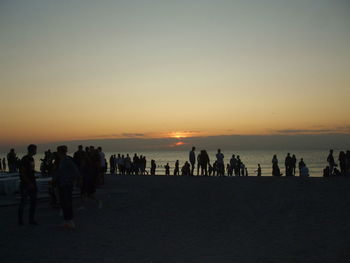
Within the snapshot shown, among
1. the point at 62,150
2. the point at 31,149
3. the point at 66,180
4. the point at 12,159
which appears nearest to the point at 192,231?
the point at 66,180

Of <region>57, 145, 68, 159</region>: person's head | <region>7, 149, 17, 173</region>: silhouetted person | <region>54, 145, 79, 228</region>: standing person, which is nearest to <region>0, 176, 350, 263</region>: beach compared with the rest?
<region>54, 145, 79, 228</region>: standing person

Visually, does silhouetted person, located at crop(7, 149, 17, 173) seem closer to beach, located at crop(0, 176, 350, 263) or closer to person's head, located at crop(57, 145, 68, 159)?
beach, located at crop(0, 176, 350, 263)

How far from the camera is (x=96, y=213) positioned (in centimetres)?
1177

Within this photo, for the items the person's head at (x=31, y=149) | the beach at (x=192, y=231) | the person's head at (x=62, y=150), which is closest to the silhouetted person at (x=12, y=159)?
the beach at (x=192, y=231)

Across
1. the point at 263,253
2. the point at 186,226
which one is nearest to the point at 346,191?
the point at 186,226

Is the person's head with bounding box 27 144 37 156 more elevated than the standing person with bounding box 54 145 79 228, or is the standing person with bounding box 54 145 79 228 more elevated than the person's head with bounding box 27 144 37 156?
the person's head with bounding box 27 144 37 156

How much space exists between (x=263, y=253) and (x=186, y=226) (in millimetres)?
2904

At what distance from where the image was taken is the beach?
6.96 m

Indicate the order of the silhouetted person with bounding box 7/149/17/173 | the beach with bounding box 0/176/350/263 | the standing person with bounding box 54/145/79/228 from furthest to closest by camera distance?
the silhouetted person with bounding box 7/149/17/173 < the standing person with bounding box 54/145/79/228 < the beach with bounding box 0/176/350/263

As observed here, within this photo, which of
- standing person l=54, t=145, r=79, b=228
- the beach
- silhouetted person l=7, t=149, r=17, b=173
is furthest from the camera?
silhouetted person l=7, t=149, r=17, b=173

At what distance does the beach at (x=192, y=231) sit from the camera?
6.96m

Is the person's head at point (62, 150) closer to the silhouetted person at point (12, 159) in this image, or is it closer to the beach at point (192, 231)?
the beach at point (192, 231)

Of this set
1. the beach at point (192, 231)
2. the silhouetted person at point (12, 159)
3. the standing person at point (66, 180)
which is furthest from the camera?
the silhouetted person at point (12, 159)

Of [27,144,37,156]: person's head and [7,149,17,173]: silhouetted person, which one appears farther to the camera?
[7,149,17,173]: silhouetted person
